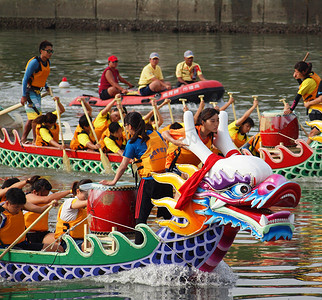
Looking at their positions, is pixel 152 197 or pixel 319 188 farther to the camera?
pixel 319 188

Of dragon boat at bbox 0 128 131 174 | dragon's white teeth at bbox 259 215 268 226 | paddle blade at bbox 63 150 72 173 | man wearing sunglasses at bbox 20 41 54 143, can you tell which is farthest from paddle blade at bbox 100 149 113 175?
dragon's white teeth at bbox 259 215 268 226

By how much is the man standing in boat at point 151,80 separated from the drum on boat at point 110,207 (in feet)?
38.0

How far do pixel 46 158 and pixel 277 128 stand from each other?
430cm

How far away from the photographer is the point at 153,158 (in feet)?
28.4

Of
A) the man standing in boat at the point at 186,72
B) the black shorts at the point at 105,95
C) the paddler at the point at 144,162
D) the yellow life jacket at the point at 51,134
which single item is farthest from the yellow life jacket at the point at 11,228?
the man standing in boat at the point at 186,72

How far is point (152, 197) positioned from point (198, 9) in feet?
97.0

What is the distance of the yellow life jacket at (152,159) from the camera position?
8.66 metres

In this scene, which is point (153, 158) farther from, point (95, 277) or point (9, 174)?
point (9, 174)

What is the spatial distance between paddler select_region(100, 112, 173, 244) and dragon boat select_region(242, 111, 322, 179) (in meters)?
5.27

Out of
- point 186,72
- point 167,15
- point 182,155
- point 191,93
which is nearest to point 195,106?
point 191,93

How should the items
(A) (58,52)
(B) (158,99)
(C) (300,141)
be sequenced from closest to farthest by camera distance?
1. (C) (300,141)
2. (B) (158,99)
3. (A) (58,52)

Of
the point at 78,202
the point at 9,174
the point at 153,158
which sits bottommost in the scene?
the point at 9,174

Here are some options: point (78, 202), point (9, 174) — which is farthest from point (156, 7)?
point (78, 202)

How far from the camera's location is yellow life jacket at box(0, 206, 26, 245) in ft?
28.3
